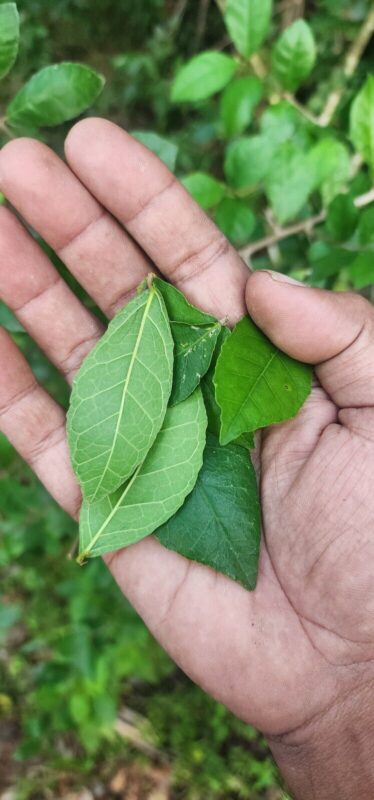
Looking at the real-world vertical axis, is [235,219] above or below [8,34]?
below

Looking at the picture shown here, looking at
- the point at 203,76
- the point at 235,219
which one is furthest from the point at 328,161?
the point at 203,76

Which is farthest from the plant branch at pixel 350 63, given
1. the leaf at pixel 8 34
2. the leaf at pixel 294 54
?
the leaf at pixel 8 34

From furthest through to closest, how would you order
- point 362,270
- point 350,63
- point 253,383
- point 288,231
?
point 350,63
point 288,231
point 362,270
point 253,383

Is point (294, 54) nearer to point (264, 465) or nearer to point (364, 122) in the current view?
point (364, 122)

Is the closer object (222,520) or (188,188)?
(222,520)

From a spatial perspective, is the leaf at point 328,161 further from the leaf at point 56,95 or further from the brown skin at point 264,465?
the leaf at point 56,95

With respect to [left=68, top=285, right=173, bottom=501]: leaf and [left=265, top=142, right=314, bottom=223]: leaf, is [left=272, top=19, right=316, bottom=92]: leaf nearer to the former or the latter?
[left=265, top=142, right=314, bottom=223]: leaf
